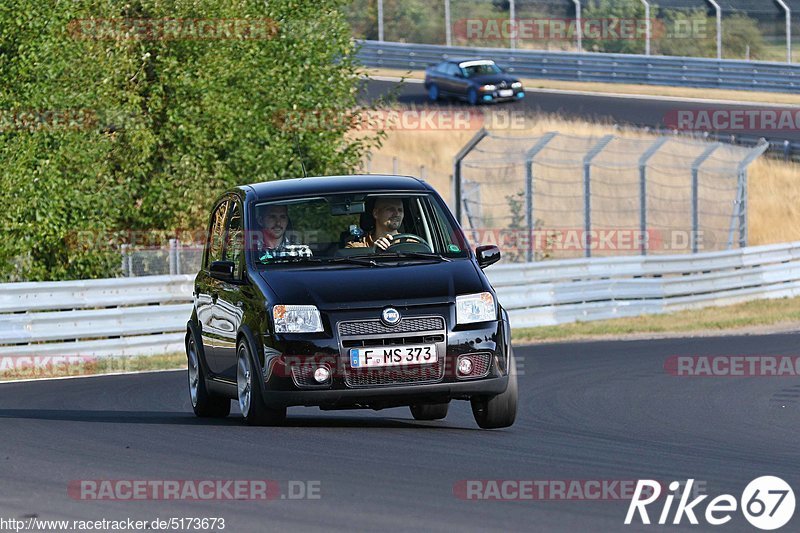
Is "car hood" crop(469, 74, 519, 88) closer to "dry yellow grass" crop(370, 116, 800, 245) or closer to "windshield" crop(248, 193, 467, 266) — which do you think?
"dry yellow grass" crop(370, 116, 800, 245)

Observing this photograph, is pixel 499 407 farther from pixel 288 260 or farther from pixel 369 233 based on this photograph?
pixel 288 260

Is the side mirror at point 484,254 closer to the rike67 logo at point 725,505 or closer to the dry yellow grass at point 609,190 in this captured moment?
the rike67 logo at point 725,505

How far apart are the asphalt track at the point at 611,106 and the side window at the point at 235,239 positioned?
2793 centimetres

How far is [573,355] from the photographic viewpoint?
1822 cm

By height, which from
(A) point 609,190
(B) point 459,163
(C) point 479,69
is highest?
(B) point 459,163

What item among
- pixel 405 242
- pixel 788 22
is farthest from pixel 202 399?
pixel 788 22

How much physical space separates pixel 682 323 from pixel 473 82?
22.6 meters

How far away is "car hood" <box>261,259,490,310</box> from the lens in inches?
385

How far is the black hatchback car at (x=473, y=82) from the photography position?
44.8 m

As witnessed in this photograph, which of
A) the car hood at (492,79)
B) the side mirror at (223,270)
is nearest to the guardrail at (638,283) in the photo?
the side mirror at (223,270)

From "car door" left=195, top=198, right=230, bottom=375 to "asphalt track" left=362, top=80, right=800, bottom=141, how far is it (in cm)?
2725

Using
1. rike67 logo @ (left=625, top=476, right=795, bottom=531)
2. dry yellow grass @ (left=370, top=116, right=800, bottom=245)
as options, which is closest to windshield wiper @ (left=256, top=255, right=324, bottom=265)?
rike67 logo @ (left=625, top=476, right=795, bottom=531)

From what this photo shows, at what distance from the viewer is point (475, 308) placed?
32.7 ft

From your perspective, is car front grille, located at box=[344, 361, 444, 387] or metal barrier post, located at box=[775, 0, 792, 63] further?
metal barrier post, located at box=[775, 0, 792, 63]
